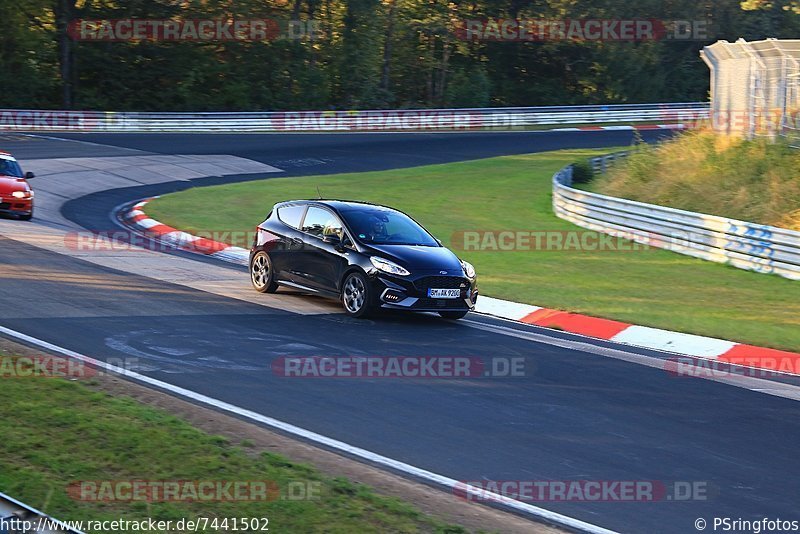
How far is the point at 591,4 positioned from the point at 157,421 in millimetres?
67098

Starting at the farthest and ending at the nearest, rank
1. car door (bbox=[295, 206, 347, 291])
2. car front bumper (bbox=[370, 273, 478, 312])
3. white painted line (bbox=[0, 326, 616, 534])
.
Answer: car door (bbox=[295, 206, 347, 291]) → car front bumper (bbox=[370, 273, 478, 312]) → white painted line (bbox=[0, 326, 616, 534])

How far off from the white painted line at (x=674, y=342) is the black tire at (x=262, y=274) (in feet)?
16.0

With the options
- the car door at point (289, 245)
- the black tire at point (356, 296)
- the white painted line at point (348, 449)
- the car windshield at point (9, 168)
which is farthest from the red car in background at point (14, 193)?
the white painted line at point (348, 449)

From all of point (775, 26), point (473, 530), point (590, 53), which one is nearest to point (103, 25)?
point (590, 53)

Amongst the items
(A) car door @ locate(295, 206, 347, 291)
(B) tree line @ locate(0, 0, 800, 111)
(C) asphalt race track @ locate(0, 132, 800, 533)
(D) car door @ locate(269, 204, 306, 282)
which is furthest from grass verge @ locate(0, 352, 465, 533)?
(B) tree line @ locate(0, 0, 800, 111)

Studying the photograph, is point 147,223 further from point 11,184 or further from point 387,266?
point 387,266

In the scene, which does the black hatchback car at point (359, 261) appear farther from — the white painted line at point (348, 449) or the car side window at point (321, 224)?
the white painted line at point (348, 449)

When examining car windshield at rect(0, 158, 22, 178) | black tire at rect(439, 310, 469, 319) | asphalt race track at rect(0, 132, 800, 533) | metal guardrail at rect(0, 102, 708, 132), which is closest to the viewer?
asphalt race track at rect(0, 132, 800, 533)

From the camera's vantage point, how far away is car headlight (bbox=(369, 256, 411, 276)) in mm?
12992

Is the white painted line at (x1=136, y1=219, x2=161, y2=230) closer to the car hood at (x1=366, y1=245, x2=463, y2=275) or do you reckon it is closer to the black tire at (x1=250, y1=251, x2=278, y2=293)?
the black tire at (x1=250, y1=251, x2=278, y2=293)

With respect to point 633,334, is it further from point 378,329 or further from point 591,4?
point 591,4

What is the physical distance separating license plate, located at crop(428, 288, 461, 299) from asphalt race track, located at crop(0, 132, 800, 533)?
370 millimetres

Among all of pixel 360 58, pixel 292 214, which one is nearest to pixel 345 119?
pixel 360 58

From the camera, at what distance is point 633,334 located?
523 inches
